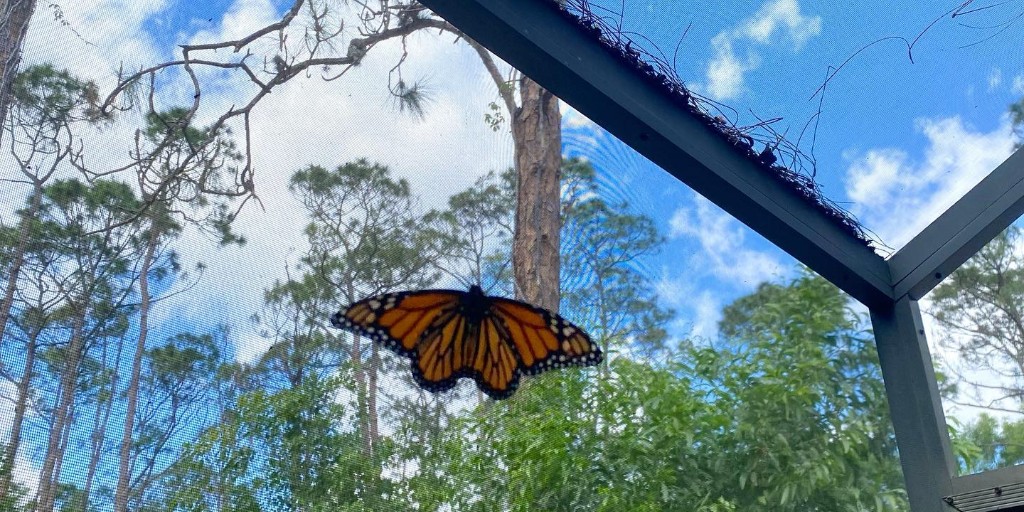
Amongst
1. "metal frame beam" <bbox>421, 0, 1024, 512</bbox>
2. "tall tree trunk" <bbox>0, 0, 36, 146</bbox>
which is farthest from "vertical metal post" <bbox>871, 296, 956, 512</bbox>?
"tall tree trunk" <bbox>0, 0, 36, 146</bbox>

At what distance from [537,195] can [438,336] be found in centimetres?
63

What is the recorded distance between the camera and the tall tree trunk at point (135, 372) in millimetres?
1248

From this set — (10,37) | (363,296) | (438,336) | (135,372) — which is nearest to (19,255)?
(135,372)

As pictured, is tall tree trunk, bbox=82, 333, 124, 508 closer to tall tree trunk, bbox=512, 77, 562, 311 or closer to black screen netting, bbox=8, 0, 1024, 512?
black screen netting, bbox=8, 0, 1024, 512

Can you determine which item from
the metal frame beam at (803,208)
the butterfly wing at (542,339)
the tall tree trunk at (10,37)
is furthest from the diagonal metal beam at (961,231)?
the tall tree trunk at (10,37)

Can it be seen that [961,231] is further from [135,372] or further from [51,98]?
[51,98]

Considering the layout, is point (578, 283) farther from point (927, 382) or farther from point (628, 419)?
point (927, 382)

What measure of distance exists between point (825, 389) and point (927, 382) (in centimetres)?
22

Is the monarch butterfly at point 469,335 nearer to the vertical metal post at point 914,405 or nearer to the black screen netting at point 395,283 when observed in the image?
the black screen netting at point 395,283

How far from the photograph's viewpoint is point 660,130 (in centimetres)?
179

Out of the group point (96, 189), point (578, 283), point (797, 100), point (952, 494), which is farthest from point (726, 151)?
point (96, 189)

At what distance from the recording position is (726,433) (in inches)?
78.4

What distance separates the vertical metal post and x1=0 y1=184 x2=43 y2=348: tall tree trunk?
1.78 meters

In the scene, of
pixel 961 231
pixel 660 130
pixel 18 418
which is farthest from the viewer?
pixel 961 231
